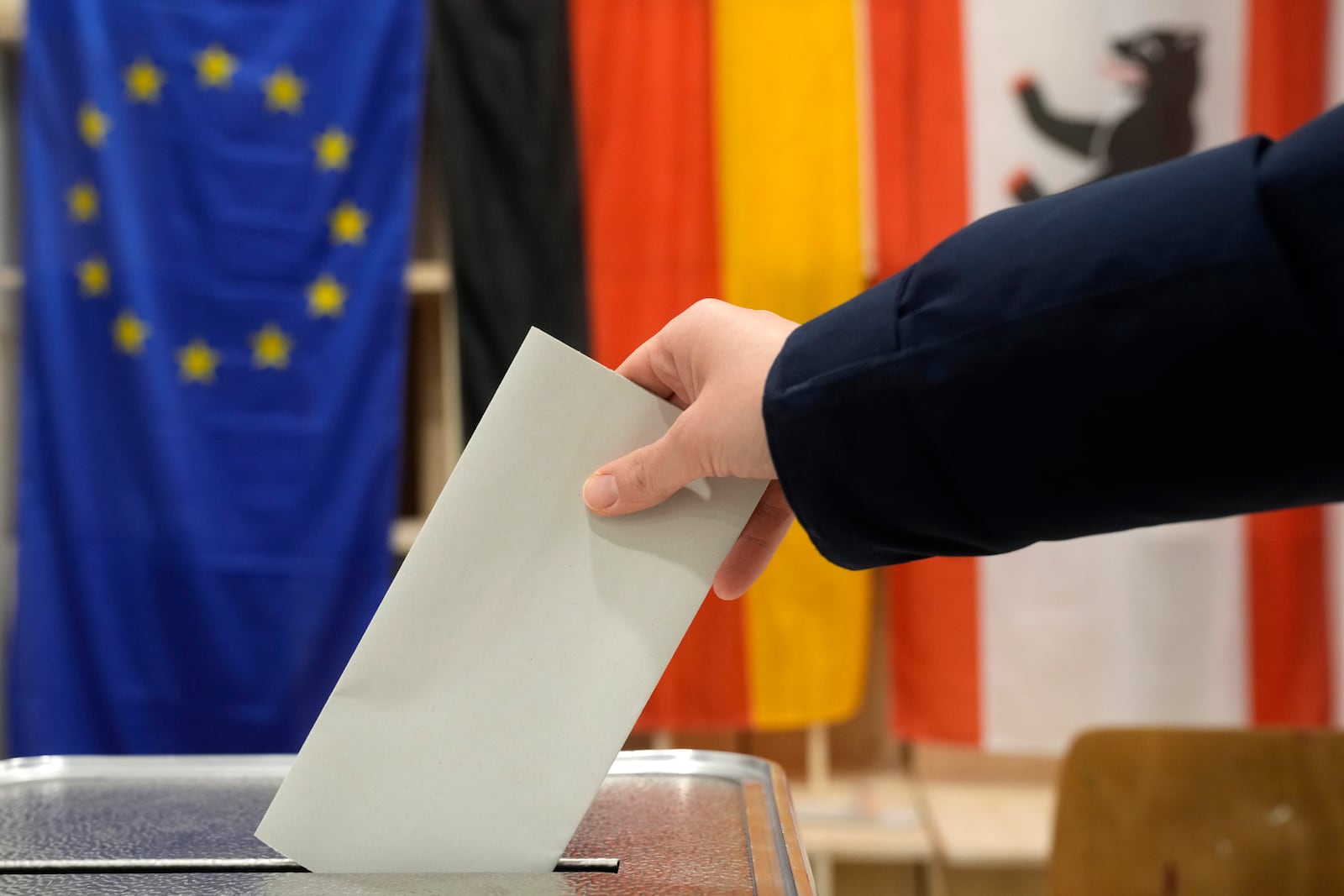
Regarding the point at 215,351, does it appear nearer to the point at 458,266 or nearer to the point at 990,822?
the point at 458,266

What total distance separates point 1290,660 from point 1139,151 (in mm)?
911

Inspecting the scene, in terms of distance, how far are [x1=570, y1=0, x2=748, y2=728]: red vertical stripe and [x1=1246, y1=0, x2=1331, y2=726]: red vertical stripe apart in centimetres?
89

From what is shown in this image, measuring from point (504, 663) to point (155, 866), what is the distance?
0.22 metres

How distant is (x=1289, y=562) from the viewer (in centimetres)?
180

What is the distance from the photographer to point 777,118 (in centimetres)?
187

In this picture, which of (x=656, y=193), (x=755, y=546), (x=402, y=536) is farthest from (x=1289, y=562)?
→ (x=402, y=536)

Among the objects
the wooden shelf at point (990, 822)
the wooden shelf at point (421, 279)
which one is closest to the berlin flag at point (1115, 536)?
the wooden shelf at point (990, 822)

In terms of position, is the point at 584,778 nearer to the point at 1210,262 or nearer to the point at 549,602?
the point at 549,602

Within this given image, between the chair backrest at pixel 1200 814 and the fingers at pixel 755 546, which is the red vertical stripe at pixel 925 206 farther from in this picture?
the fingers at pixel 755 546

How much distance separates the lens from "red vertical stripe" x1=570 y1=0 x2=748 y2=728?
190 cm

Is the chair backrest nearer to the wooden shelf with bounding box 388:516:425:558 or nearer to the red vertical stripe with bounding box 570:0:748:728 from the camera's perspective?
the red vertical stripe with bounding box 570:0:748:728

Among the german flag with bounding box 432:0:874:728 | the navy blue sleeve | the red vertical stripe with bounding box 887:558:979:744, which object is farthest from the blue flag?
the navy blue sleeve

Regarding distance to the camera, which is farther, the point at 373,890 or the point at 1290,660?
the point at 1290,660

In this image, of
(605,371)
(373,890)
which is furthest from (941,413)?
(373,890)
